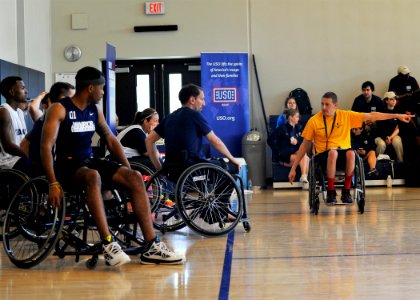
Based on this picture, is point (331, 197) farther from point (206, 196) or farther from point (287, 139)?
point (287, 139)

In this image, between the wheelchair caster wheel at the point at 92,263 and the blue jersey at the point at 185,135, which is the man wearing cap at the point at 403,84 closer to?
the blue jersey at the point at 185,135

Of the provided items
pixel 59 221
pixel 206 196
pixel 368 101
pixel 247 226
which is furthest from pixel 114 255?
pixel 368 101

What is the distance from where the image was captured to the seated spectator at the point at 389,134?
9555 mm

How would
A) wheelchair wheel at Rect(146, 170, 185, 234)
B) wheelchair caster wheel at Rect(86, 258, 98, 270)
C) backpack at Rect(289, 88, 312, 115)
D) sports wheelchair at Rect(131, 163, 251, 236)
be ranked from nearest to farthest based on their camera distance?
1. wheelchair caster wheel at Rect(86, 258, 98, 270)
2. sports wheelchair at Rect(131, 163, 251, 236)
3. wheelchair wheel at Rect(146, 170, 185, 234)
4. backpack at Rect(289, 88, 312, 115)

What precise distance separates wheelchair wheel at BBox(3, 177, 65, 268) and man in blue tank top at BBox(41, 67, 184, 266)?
0.11 metres

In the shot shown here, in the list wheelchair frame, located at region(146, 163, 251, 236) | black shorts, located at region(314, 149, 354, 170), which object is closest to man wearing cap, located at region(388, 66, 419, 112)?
black shorts, located at region(314, 149, 354, 170)

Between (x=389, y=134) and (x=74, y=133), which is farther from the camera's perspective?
(x=389, y=134)

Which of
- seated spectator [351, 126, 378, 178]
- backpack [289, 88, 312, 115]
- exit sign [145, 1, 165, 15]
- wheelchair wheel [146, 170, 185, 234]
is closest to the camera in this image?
wheelchair wheel [146, 170, 185, 234]

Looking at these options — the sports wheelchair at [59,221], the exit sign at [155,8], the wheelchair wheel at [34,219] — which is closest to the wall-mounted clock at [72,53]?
the exit sign at [155,8]

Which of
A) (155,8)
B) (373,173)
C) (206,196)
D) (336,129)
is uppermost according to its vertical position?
(155,8)

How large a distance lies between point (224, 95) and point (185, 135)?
535cm

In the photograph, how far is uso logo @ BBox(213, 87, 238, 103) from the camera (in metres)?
10.2

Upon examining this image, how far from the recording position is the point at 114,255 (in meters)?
3.58

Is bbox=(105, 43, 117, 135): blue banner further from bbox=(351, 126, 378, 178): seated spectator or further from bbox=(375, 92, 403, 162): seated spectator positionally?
bbox=(375, 92, 403, 162): seated spectator
